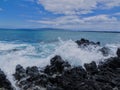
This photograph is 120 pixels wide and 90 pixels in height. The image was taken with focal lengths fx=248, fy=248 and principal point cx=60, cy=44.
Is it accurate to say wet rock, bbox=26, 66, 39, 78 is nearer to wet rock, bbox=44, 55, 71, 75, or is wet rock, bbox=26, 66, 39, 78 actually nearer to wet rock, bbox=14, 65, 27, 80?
wet rock, bbox=14, 65, 27, 80

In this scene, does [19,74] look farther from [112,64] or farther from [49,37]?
[49,37]

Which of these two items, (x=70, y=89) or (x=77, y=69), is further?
(x=77, y=69)

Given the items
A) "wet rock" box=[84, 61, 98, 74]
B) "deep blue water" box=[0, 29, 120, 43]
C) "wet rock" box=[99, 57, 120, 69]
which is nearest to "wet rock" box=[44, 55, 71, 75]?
"wet rock" box=[84, 61, 98, 74]

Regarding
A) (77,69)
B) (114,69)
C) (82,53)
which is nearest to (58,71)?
(77,69)

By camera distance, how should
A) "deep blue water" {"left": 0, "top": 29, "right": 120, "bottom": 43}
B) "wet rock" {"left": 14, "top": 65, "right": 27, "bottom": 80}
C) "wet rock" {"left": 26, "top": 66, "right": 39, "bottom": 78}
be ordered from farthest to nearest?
"deep blue water" {"left": 0, "top": 29, "right": 120, "bottom": 43}, "wet rock" {"left": 14, "top": 65, "right": 27, "bottom": 80}, "wet rock" {"left": 26, "top": 66, "right": 39, "bottom": 78}

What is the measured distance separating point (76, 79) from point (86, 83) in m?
0.60

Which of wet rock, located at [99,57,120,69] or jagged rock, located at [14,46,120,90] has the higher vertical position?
wet rock, located at [99,57,120,69]

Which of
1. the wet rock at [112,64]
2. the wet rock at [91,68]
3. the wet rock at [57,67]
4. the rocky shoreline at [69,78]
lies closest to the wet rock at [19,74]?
the rocky shoreline at [69,78]

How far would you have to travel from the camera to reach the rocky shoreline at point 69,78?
27.1ft

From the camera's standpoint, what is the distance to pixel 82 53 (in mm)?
16656

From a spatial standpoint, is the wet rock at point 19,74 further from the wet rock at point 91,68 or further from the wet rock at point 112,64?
the wet rock at point 112,64

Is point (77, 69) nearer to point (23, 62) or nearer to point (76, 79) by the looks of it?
point (76, 79)

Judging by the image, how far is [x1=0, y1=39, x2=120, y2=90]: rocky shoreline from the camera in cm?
827

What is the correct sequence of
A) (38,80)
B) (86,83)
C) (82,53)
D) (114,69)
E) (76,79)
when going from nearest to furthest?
(86,83), (76,79), (38,80), (114,69), (82,53)
